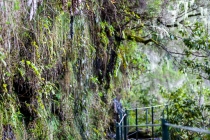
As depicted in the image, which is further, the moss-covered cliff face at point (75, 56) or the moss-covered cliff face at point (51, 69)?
the moss-covered cliff face at point (75, 56)

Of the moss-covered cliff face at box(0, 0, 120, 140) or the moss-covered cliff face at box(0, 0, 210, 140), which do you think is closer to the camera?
the moss-covered cliff face at box(0, 0, 120, 140)

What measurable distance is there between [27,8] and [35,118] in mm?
1489

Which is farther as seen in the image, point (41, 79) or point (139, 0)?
point (139, 0)

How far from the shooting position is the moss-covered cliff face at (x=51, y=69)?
4.19 metres

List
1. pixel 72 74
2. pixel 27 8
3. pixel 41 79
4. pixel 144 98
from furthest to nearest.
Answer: pixel 144 98, pixel 72 74, pixel 41 79, pixel 27 8

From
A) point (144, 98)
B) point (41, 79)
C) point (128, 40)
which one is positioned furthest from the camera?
point (144, 98)

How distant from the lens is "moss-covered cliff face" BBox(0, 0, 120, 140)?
165 inches

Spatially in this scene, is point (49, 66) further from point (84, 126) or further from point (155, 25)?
point (155, 25)

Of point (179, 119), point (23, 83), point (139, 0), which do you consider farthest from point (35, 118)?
point (139, 0)

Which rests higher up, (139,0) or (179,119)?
(139,0)

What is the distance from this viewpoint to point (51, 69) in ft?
16.5

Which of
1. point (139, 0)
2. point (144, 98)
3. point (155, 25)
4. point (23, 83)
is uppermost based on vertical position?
point (139, 0)

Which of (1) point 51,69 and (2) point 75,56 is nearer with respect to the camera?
(1) point 51,69

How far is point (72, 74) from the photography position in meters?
5.46
